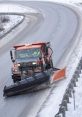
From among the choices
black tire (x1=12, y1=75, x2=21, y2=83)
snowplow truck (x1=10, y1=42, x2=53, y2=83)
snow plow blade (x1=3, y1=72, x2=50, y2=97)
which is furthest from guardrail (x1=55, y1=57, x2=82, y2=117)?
black tire (x1=12, y1=75, x2=21, y2=83)

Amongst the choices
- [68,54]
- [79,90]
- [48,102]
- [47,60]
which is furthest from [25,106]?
[68,54]

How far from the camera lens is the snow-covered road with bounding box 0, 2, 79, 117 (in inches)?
868

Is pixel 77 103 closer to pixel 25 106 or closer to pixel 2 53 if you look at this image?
pixel 25 106

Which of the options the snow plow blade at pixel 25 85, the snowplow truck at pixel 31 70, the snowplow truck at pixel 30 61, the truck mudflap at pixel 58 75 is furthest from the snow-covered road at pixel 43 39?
the snowplow truck at pixel 30 61

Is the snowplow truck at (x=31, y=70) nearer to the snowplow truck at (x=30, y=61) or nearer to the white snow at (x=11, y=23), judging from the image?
the snowplow truck at (x=30, y=61)

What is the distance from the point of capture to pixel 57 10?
63.2 metres

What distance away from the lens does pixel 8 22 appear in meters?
52.3

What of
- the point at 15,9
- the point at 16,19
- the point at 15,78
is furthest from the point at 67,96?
the point at 15,9

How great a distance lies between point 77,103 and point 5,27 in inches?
1127

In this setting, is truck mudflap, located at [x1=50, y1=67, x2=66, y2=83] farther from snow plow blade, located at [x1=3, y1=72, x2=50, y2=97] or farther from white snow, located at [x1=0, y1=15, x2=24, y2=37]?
white snow, located at [x1=0, y1=15, x2=24, y2=37]

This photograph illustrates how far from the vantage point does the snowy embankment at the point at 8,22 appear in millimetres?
46309

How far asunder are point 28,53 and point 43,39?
46.6 ft

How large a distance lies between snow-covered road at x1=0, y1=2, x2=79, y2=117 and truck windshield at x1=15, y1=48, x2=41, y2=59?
5.14 ft

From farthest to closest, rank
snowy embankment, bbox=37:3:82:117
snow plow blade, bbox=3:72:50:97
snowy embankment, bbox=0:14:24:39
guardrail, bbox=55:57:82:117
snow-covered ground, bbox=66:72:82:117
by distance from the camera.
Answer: snowy embankment, bbox=0:14:24:39, snow plow blade, bbox=3:72:50:97, snowy embankment, bbox=37:3:82:117, snow-covered ground, bbox=66:72:82:117, guardrail, bbox=55:57:82:117
